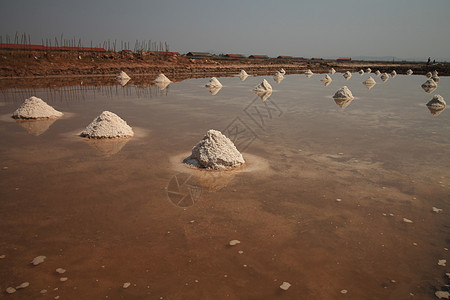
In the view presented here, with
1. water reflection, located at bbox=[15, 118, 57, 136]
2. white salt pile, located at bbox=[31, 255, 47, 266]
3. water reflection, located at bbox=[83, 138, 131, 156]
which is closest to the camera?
white salt pile, located at bbox=[31, 255, 47, 266]

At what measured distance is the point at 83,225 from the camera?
3816mm

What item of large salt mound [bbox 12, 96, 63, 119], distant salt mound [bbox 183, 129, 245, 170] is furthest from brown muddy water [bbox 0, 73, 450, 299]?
large salt mound [bbox 12, 96, 63, 119]

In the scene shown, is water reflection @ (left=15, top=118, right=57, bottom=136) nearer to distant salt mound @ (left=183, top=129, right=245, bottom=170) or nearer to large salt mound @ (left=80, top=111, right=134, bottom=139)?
large salt mound @ (left=80, top=111, right=134, bottom=139)

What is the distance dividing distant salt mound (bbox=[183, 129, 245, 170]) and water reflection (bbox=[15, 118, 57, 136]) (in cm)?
480

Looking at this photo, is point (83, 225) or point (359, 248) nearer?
point (359, 248)

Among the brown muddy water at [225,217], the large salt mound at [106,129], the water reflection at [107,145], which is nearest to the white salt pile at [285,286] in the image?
the brown muddy water at [225,217]

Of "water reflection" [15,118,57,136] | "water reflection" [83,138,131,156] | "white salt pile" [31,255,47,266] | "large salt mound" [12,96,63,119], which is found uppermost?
"large salt mound" [12,96,63,119]

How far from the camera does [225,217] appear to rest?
407cm

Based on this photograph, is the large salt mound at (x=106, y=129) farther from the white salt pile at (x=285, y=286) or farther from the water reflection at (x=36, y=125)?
the white salt pile at (x=285, y=286)

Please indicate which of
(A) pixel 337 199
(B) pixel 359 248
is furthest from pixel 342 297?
(A) pixel 337 199

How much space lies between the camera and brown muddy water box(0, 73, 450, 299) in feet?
9.69

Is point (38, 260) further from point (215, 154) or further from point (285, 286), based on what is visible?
point (215, 154)

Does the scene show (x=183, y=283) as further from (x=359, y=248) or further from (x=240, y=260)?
(x=359, y=248)

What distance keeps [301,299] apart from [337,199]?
7.31 feet
